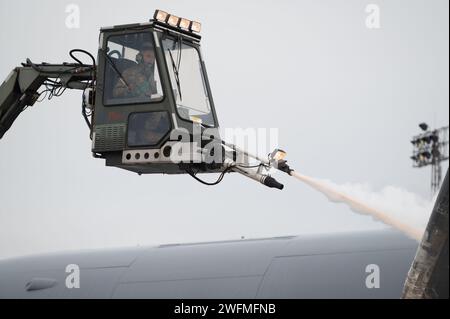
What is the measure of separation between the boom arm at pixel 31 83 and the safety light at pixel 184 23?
5.62 ft

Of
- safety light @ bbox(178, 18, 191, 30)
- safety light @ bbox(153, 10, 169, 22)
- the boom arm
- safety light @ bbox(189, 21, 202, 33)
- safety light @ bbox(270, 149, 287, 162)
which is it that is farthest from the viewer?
the boom arm

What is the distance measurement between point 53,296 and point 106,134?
9789 mm

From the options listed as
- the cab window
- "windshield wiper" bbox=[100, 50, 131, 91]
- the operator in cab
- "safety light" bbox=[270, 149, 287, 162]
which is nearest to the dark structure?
"safety light" bbox=[270, 149, 287, 162]

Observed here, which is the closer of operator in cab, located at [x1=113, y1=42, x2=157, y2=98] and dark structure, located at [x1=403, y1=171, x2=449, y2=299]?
dark structure, located at [x1=403, y1=171, x2=449, y2=299]

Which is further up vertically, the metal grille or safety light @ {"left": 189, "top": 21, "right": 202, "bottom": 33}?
safety light @ {"left": 189, "top": 21, "right": 202, "bottom": 33}

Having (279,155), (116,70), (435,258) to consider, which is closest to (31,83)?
(116,70)

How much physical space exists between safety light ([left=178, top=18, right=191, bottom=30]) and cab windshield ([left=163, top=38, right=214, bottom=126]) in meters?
0.19

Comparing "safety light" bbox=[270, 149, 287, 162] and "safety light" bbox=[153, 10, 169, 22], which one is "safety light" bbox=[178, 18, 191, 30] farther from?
"safety light" bbox=[270, 149, 287, 162]

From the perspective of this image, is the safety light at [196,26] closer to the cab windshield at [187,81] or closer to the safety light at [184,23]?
the safety light at [184,23]

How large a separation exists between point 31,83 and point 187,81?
3097mm

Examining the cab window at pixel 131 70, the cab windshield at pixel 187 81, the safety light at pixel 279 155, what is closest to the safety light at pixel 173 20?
the cab windshield at pixel 187 81

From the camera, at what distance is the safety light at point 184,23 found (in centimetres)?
1040

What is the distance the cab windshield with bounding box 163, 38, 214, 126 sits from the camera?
10.1m
